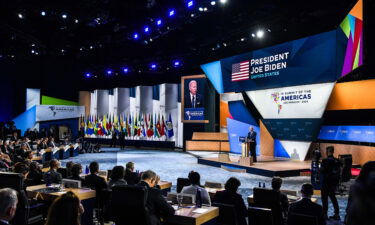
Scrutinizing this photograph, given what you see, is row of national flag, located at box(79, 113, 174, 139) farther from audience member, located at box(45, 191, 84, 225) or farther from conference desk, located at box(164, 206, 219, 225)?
Answer: audience member, located at box(45, 191, 84, 225)

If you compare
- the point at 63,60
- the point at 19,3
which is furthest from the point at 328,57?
the point at 63,60

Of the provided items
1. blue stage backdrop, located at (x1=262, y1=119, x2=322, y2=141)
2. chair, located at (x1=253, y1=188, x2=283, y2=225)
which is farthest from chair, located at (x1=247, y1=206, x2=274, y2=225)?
blue stage backdrop, located at (x1=262, y1=119, x2=322, y2=141)

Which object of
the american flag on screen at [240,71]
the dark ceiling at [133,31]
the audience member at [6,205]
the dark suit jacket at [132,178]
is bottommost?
the dark suit jacket at [132,178]

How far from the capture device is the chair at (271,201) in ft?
13.7

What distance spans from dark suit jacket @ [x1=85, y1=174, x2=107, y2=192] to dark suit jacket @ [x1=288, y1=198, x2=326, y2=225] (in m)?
3.05

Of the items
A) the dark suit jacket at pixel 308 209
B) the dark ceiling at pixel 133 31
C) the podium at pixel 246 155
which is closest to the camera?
the dark suit jacket at pixel 308 209

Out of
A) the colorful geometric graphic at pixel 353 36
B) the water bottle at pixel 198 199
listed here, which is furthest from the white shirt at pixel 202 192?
the colorful geometric graphic at pixel 353 36

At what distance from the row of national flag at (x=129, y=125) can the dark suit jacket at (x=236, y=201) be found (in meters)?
18.1

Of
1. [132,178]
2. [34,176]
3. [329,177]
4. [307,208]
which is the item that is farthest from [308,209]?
[34,176]

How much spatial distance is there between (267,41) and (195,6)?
12.0 ft

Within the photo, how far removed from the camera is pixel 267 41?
1389 centimetres

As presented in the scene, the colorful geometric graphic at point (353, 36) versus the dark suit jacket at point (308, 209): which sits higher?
the colorful geometric graphic at point (353, 36)

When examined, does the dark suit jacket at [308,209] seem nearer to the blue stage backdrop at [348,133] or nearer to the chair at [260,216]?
the chair at [260,216]

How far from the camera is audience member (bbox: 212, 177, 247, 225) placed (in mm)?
4062
